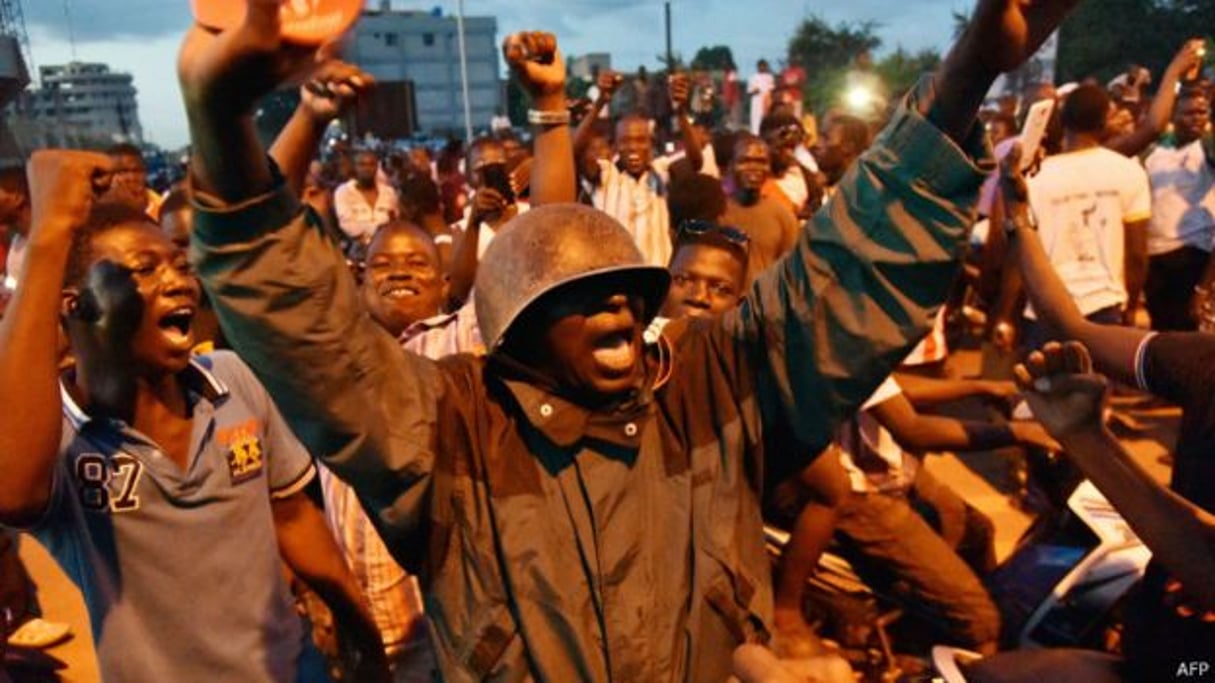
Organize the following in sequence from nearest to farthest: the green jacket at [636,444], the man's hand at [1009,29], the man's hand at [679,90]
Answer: the man's hand at [1009,29]
the green jacket at [636,444]
the man's hand at [679,90]

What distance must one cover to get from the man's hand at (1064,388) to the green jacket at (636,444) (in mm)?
617

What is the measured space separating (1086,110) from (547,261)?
4.58m

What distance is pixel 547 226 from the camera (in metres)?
1.68

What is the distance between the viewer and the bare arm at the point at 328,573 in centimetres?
250

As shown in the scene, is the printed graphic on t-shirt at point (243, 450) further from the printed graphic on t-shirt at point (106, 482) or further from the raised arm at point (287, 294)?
the raised arm at point (287, 294)

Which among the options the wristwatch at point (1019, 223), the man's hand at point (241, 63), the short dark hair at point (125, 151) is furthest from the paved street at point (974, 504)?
the man's hand at point (241, 63)

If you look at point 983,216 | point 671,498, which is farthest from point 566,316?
point 983,216

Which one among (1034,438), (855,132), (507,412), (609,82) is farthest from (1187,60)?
(507,412)

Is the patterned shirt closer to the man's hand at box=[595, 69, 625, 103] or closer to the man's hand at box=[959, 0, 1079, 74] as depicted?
the man's hand at box=[959, 0, 1079, 74]

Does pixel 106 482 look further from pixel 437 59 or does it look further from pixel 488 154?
pixel 437 59

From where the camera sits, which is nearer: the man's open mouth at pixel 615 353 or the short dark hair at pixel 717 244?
the man's open mouth at pixel 615 353

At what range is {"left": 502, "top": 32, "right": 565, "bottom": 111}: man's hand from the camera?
9.46ft

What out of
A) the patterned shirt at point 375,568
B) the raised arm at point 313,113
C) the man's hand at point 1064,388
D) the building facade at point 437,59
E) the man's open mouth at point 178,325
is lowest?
the patterned shirt at point 375,568

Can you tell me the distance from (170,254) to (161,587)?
29.4 inches
